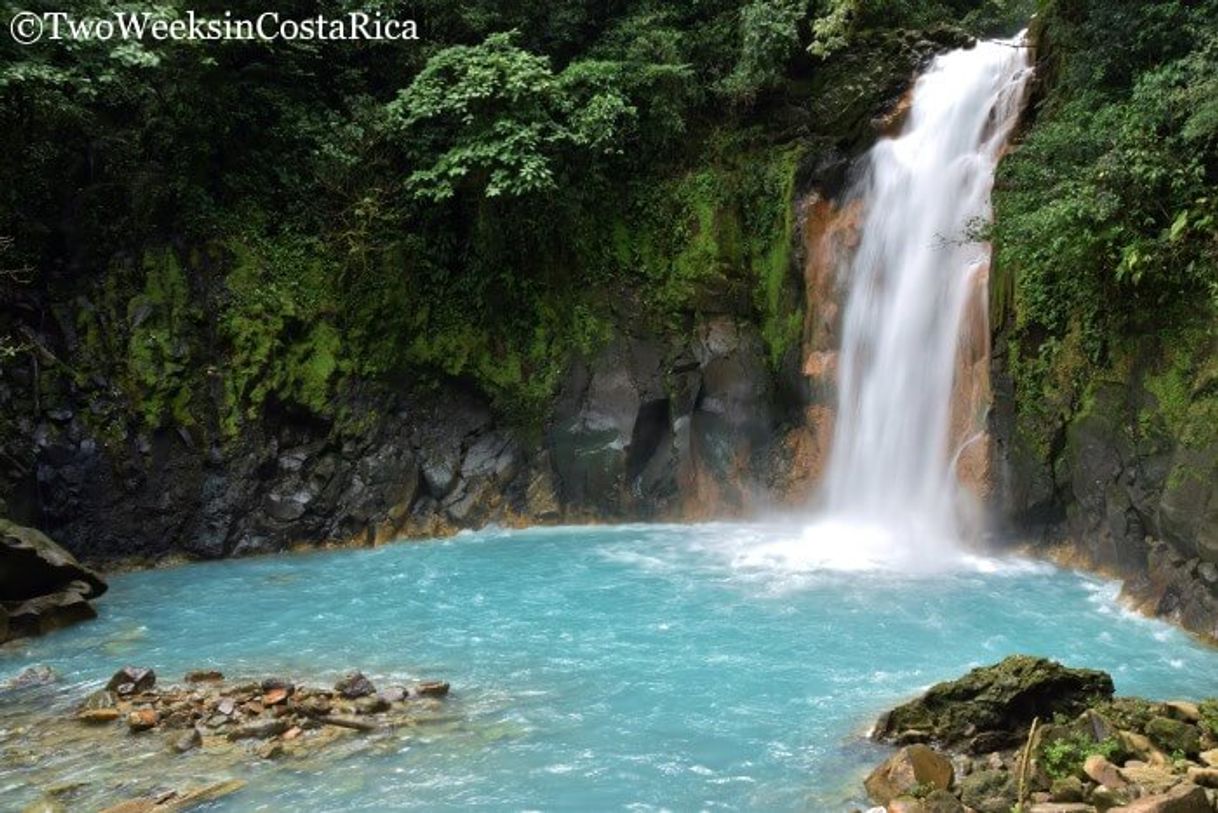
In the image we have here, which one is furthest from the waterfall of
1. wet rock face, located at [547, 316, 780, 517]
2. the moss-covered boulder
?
the moss-covered boulder

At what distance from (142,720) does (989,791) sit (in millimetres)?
6123

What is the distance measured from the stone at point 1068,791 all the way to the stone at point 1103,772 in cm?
11

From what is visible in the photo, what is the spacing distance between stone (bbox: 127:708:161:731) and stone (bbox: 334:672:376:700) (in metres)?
1.38

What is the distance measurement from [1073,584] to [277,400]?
11120mm

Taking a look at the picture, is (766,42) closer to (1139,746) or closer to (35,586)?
(1139,746)

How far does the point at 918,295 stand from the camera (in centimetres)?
1345

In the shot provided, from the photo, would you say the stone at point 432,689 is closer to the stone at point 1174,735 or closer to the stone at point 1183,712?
the stone at point 1174,735

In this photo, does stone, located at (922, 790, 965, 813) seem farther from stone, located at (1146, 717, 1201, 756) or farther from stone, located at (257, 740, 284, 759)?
stone, located at (257, 740, 284, 759)

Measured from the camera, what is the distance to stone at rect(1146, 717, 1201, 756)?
5.70 metres

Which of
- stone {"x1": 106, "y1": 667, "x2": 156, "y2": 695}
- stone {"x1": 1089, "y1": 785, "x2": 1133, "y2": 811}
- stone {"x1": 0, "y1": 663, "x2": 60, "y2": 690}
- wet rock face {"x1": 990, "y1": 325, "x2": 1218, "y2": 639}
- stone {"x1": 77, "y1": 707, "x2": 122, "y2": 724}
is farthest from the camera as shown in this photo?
wet rock face {"x1": 990, "y1": 325, "x2": 1218, "y2": 639}

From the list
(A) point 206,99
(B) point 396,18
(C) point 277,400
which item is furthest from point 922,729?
(B) point 396,18

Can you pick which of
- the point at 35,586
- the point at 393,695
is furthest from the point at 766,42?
the point at 35,586

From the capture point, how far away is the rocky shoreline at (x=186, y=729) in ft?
20.9

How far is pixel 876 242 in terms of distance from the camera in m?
14.2
